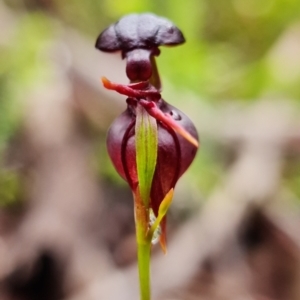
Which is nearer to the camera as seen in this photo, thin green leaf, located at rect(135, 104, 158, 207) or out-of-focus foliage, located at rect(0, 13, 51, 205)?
thin green leaf, located at rect(135, 104, 158, 207)

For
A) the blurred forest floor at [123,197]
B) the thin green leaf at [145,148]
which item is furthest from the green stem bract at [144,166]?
the blurred forest floor at [123,197]

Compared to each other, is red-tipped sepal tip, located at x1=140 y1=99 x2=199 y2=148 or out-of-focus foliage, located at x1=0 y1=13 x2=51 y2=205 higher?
out-of-focus foliage, located at x1=0 y1=13 x2=51 y2=205

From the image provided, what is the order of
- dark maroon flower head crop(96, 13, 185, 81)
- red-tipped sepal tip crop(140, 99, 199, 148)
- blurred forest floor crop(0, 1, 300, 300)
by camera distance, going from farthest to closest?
blurred forest floor crop(0, 1, 300, 300) → dark maroon flower head crop(96, 13, 185, 81) → red-tipped sepal tip crop(140, 99, 199, 148)

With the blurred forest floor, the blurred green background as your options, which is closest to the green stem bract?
the blurred forest floor

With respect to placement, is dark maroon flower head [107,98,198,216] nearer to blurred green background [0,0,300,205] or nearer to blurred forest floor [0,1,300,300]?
blurred forest floor [0,1,300,300]

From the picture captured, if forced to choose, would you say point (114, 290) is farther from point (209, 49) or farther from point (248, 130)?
point (209, 49)

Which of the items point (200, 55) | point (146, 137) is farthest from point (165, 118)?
point (200, 55)

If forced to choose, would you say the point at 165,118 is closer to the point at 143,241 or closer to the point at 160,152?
the point at 160,152
